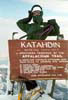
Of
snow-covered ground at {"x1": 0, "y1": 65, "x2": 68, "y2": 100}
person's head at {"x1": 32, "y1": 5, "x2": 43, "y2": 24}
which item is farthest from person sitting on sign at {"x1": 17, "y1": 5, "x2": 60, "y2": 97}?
snow-covered ground at {"x1": 0, "y1": 65, "x2": 68, "y2": 100}

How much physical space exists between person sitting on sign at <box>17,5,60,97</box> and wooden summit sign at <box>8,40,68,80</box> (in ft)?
0.58

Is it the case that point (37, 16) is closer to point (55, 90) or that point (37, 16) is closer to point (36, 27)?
point (36, 27)

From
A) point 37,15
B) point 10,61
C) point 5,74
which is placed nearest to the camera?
point 10,61

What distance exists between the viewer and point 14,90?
7.15 ft

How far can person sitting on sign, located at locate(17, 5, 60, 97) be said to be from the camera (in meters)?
2.11

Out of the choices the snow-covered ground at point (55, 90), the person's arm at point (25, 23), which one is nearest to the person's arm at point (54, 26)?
the person's arm at point (25, 23)

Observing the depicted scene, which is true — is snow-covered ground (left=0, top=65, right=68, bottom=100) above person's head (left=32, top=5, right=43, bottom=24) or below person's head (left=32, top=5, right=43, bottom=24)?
below

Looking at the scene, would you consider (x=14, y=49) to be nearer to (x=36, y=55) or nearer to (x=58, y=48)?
(x=36, y=55)

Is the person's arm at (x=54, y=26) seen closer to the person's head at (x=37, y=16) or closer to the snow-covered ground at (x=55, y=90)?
the person's head at (x=37, y=16)

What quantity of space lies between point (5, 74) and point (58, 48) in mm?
626

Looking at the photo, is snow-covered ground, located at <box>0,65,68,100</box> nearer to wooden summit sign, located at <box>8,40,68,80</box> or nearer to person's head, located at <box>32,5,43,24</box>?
wooden summit sign, located at <box>8,40,68,80</box>

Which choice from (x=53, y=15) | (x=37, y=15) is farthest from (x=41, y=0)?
(x=37, y=15)

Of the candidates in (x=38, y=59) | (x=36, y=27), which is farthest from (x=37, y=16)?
(x=38, y=59)

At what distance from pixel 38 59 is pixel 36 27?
0.32m
